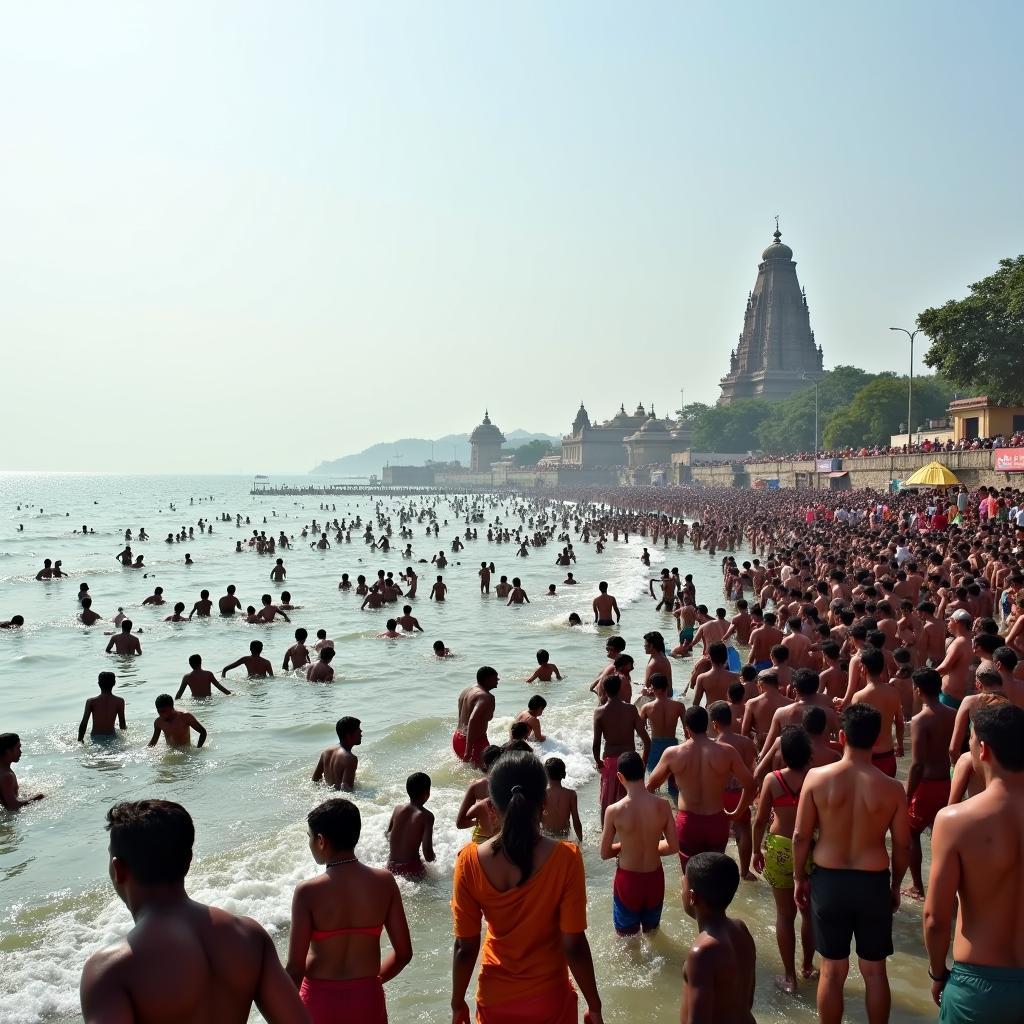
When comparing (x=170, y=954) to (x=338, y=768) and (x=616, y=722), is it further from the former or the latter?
(x=338, y=768)

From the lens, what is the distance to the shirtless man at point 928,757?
561 cm

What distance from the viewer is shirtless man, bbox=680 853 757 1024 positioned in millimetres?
3025

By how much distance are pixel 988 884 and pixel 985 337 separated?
40.8 m

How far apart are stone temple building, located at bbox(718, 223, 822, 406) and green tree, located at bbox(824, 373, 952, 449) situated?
35.6 meters

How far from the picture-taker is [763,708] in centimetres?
678

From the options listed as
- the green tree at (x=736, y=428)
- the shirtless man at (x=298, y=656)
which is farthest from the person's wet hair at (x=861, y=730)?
the green tree at (x=736, y=428)

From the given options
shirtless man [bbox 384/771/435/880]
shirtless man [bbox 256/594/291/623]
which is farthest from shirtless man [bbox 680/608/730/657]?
shirtless man [bbox 256/594/291/623]

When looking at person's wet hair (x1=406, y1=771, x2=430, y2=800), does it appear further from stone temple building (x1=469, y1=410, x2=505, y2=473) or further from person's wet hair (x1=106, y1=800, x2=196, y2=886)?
stone temple building (x1=469, y1=410, x2=505, y2=473)

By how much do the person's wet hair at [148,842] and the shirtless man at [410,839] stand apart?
12.7 ft

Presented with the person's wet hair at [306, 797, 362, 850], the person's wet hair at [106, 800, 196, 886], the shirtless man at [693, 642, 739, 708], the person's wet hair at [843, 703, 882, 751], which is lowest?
the shirtless man at [693, 642, 739, 708]

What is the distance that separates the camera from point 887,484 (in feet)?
142

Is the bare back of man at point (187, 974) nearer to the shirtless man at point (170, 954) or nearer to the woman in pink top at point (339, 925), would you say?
the shirtless man at point (170, 954)

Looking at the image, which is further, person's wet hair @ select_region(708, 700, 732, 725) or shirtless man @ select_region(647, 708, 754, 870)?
person's wet hair @ select_region(708, 700, 732, 725)

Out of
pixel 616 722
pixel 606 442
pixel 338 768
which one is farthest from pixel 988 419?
pixel 606 442
